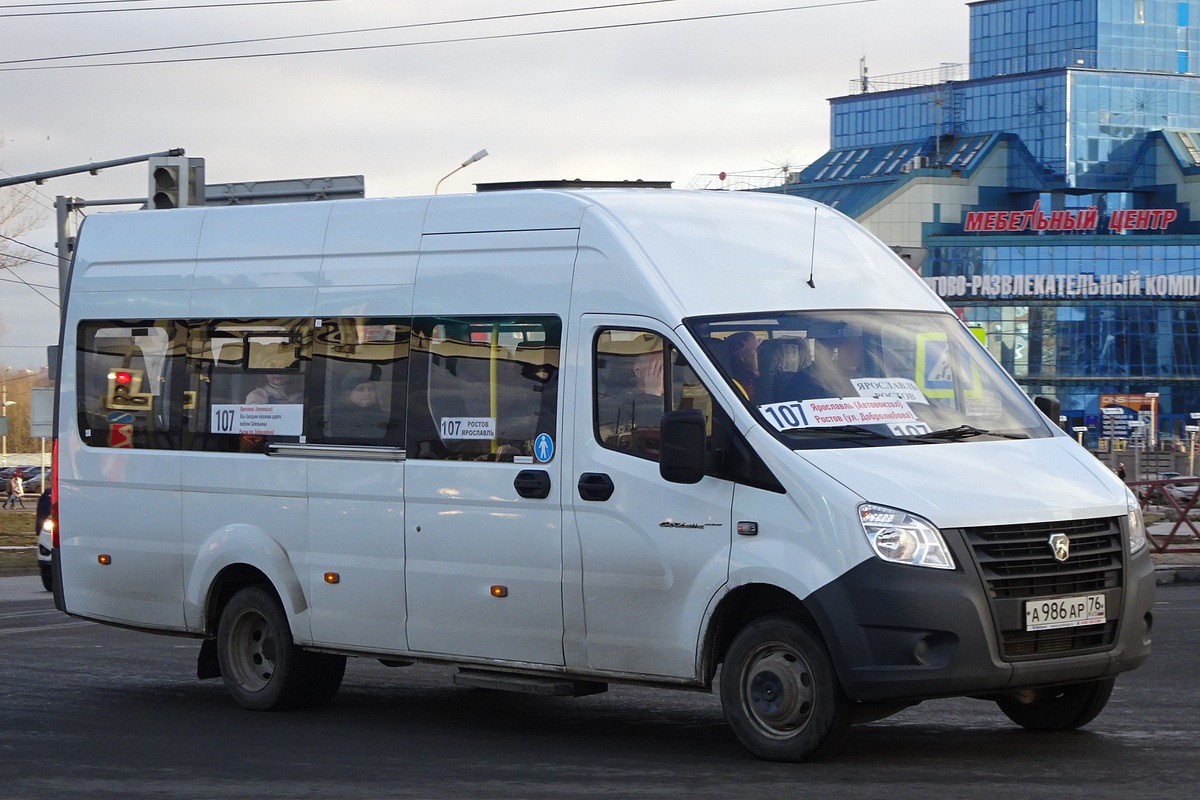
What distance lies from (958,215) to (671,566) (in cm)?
9386

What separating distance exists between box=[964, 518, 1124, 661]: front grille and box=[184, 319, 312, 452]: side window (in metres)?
4.09

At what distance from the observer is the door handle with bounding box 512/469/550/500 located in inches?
336

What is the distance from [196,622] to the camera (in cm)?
1033

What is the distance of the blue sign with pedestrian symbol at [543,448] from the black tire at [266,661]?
213cm

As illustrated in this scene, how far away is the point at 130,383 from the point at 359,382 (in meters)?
1.99

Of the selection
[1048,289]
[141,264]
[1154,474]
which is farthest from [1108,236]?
[141,264]

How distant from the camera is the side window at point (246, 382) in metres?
9.90

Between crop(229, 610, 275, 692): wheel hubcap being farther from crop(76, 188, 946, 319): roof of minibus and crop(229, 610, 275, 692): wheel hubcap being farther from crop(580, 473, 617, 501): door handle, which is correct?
crop(580, 473, 617, 501): door handle

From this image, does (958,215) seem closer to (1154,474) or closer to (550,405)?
(1154,474)

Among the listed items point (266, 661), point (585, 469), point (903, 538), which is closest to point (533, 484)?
point (585, 469)

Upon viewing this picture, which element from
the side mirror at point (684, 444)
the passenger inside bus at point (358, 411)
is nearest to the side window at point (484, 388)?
the passenger inside bus at point (358, 411)

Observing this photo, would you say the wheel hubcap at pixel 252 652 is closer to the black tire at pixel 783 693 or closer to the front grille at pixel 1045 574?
the black tire at pixel 783 693

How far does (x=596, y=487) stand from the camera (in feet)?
27.3

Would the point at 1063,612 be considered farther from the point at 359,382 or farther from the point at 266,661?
the point at 266,661
